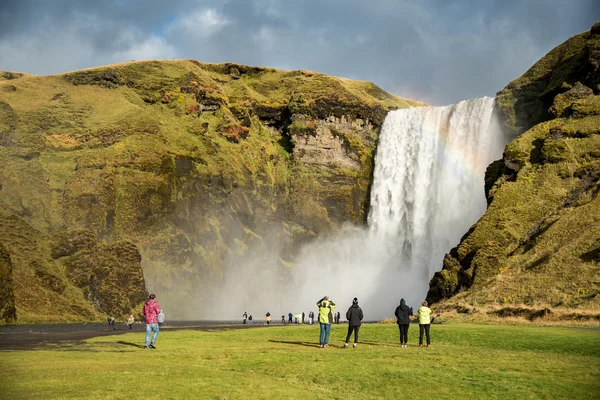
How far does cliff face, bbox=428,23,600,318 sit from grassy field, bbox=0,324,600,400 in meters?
15.9

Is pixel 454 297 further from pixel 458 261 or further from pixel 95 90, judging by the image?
pixel 95 90

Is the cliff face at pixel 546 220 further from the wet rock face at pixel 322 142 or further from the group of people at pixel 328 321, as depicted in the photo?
the wet rock face at pixel 322 142

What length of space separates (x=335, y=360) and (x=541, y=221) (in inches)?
1512

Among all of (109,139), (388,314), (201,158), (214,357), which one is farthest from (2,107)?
(214,357)

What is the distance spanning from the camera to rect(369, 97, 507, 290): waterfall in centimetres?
8300

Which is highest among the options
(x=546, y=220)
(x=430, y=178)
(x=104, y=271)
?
(x=430, y=178)

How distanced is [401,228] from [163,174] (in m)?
38.5

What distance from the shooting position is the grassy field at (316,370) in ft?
44.4

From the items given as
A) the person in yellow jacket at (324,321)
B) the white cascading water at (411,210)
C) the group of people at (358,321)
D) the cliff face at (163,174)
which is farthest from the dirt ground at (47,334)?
the white cascading water at (411,210)

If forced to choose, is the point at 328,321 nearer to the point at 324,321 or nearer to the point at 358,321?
the point at 324,321

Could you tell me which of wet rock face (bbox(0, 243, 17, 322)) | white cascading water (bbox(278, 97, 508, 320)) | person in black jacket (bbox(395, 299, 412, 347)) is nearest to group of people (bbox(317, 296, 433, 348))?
person in black jacket (bbox(395, 299, 412, 347))

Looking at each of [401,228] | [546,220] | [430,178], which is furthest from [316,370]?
[401,228]

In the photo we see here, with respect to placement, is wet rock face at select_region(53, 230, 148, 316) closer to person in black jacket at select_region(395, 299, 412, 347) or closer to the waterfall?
the waterfall

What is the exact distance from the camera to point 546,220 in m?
51.1
